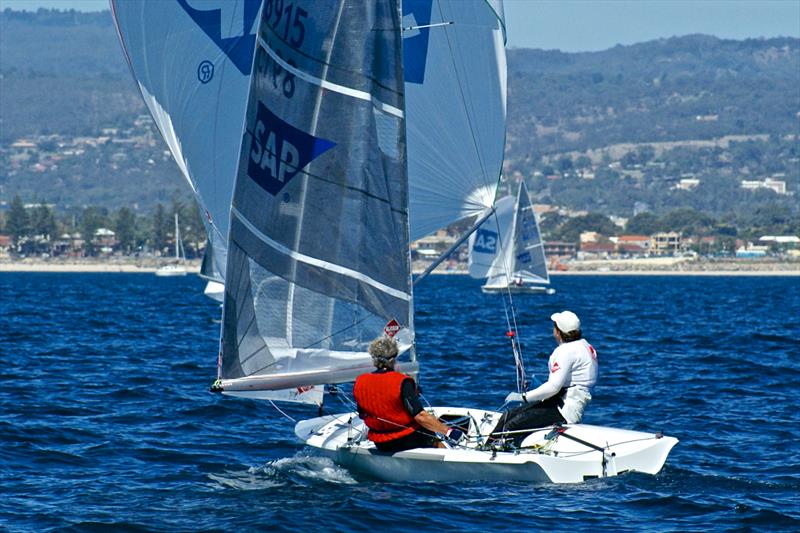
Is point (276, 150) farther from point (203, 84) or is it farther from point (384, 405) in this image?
point (203, 84)

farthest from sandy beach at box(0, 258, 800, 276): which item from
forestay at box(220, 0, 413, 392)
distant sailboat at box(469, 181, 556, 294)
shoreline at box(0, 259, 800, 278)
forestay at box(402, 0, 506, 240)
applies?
forestay at box(220, 0, 413, 392)

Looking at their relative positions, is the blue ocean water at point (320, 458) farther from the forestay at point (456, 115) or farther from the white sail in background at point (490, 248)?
the white sail in background at point (490, 248)

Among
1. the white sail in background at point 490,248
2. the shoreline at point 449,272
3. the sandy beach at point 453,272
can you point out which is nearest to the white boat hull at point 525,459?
the white sail in background at point 490,248

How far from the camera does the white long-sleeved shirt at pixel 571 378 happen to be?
13.0 metres

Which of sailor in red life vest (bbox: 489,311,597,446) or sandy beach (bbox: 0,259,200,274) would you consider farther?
sandy beach (bbox: 0,259,200,274)

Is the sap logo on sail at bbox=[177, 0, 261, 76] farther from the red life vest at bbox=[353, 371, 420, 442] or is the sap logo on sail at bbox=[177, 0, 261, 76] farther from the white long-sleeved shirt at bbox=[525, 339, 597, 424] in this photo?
the white long-sleeved shirt at bbox=[525, 339, 597, 424]

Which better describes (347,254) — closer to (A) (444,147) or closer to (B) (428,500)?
(A) (444,147)

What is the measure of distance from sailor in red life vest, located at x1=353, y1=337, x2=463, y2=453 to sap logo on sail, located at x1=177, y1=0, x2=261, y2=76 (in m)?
7.96

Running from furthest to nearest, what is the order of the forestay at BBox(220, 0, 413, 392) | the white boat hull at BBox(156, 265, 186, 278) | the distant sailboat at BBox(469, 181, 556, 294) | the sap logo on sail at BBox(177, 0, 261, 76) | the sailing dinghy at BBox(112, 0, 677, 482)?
the white boat hull at BBox(156, 265, 186, 278) < the distant sailboat at BBox(469, 181, 556, 294) < the sap logo on sail at BBox(177, 0, 261, 76) < the forestay at BBox(220, 0, 413, 392) < the sailing dinghy at BBox(112, 0, 677, 482)

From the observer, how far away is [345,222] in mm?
13516

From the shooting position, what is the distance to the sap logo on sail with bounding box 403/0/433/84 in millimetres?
14953

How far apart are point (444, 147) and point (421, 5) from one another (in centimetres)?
177

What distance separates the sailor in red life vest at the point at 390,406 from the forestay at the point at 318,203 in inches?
26.9

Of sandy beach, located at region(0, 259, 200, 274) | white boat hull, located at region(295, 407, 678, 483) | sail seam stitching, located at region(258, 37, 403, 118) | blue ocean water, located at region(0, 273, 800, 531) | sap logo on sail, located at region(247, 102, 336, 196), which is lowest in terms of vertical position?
sandy beach, located at region(0, 259, 200, 274)
